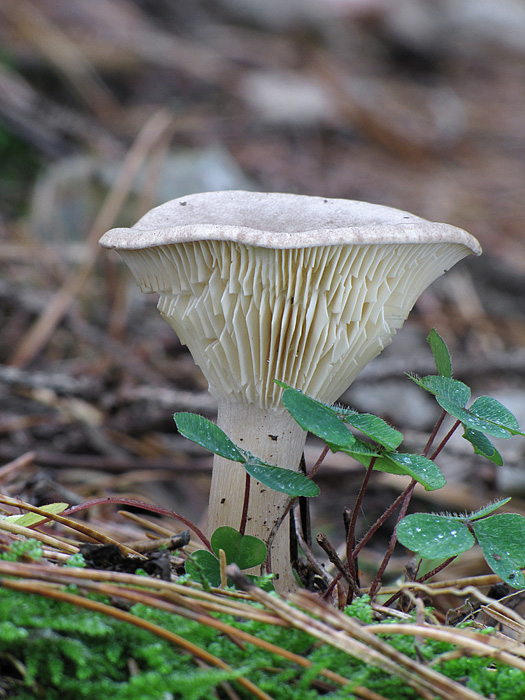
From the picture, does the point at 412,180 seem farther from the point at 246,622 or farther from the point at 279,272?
the point at 246,622

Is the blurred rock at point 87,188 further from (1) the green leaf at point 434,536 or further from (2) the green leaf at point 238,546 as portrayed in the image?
(1) the green leaf at point 434,536

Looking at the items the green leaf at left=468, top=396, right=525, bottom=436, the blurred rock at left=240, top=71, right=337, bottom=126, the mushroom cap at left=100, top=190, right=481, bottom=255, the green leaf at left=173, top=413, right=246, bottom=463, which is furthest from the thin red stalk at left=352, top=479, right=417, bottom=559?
the blurred rock at left=240, top=71, right=337, bottom=126

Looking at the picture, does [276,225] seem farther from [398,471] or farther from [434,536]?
[434,536]

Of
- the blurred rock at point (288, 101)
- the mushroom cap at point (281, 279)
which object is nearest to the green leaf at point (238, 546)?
the mushroom cap at point (281, 279)

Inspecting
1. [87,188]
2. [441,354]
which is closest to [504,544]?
[441,354]

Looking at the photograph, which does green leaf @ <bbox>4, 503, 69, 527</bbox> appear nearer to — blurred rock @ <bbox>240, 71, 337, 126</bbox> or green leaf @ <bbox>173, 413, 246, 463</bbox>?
green leaf @ <bbox>173, 413, 246, 463</bbox>

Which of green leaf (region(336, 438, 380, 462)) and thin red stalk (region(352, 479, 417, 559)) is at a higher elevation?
green leaf (region(336, 438, 380, 462))
